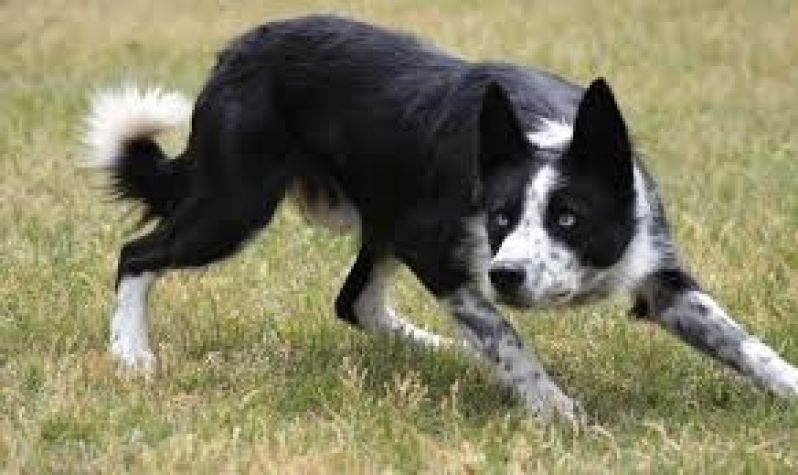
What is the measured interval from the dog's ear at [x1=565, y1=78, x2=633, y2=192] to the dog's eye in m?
0.13

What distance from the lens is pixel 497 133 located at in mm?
5289

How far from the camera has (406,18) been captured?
19578 millimetres

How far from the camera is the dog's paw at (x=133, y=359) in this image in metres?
5.86

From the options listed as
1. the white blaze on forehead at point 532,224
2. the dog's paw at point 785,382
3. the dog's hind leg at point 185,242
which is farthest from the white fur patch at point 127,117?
the dog's paw at point 785,382

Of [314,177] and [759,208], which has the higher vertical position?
[314,177]

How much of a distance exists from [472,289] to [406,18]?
1423 centimetres

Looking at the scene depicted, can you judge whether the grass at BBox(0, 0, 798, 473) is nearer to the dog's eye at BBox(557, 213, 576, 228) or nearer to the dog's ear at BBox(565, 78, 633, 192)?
the dog's eye at BBox(557, 213, 576, 228)

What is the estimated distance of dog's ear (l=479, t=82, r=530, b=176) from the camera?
5.21 m

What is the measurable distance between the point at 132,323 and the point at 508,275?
183 cm

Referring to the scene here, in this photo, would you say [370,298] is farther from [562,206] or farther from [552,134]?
[562,206]

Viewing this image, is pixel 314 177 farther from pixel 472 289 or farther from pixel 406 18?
pixel 406 18

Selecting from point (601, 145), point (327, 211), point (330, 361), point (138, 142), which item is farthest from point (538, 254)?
point (138, 142)

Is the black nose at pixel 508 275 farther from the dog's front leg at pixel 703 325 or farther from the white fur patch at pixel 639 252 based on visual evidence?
the dog's front leg at pixel 703 325

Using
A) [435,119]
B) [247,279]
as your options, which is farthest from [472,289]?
[247,279]
